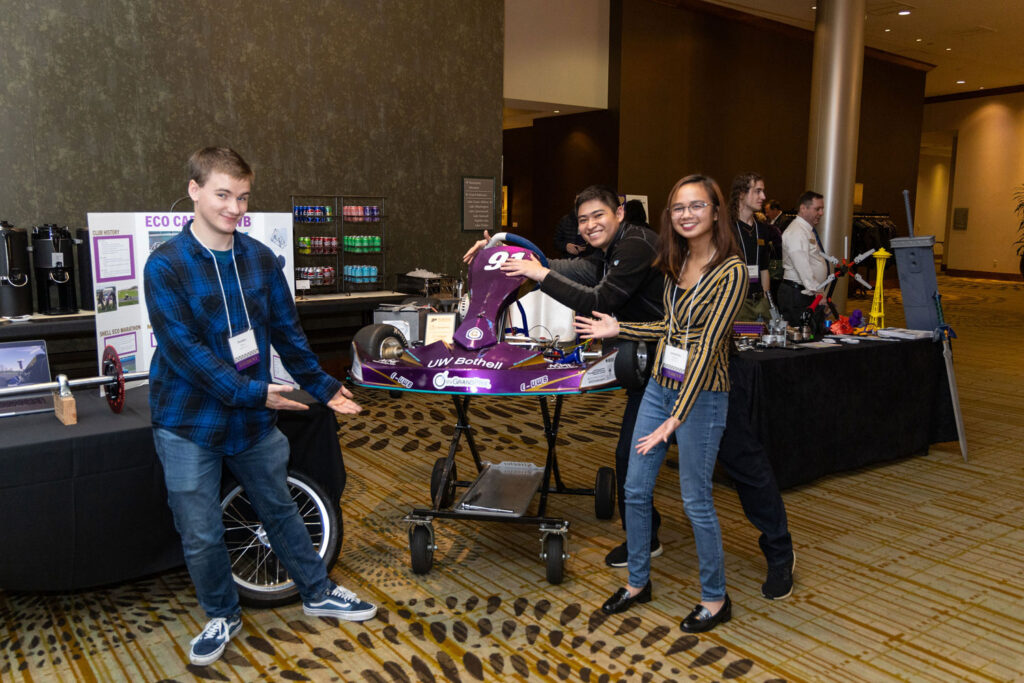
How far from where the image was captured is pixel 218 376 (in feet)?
7.25

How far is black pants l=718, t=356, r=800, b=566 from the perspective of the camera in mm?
2742

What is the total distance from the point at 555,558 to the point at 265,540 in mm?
1041

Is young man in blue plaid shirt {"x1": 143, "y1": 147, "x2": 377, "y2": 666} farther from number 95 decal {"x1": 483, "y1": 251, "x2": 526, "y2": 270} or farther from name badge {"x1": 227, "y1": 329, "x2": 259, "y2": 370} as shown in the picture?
number 95 decal {"x1": 483, "y1": 251, "x2": 526, "y2": 270}

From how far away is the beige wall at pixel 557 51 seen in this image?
9.60m

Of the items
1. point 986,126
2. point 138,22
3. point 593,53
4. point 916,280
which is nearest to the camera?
point 916,280

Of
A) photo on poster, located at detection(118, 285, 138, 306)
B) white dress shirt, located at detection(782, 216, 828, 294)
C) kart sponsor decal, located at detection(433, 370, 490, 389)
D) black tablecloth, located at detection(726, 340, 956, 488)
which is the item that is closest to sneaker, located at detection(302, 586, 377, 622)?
kart sponsor decal, located at detection(433, 370, 490, 389)

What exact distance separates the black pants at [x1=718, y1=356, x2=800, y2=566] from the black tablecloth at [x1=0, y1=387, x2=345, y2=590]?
153 centimetres

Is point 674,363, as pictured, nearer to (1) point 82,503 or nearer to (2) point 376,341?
(2) point 376,341

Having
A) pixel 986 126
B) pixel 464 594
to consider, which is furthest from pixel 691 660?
pixel 986 126

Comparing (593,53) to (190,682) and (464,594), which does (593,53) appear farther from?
(190,682)

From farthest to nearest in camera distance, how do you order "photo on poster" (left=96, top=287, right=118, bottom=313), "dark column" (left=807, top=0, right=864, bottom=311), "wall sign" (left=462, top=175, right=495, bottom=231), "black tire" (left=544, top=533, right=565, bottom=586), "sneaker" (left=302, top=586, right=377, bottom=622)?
1. "dark column" (left=807, top=0, right=864, bottom=311)
2. "wall sign" (left=462, top=175, right=495, bottom=231)
3. "photo on poster" (left=96, top=287, right=118, bottom=313)
4. "black tire" (left=544, top=533, right=565, bottom=586)
5. "sneaker" (left=302, top=586, right=377, bottom=622)

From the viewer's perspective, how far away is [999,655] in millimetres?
2510

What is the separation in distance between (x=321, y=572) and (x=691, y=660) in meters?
1.22

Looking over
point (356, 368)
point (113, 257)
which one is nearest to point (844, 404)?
point (356, 368)
